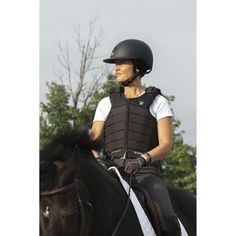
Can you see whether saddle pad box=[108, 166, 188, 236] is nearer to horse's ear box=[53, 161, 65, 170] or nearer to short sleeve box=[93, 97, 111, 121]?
short sleeve box=[93, 97, 111, 121]

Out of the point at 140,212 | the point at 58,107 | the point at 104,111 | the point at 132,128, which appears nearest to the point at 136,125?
the point at 132,128

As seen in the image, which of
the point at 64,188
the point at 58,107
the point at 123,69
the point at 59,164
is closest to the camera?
the point at 64,188

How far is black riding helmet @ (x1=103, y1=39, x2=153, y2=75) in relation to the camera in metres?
6.20

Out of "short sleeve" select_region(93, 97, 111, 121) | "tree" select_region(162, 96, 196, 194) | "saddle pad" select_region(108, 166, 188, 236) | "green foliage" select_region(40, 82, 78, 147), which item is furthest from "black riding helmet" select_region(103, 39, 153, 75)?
"tree" select_region(162, 96, 196, 194)

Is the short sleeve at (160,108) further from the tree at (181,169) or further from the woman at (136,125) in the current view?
the tree at (181,169)

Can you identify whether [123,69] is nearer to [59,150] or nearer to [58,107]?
[59,150]

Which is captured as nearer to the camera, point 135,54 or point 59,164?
point 59,164

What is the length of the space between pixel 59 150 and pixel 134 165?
81cm

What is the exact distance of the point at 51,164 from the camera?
5250 mm

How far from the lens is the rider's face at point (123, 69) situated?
6.24m

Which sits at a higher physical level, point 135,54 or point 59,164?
point 135,54

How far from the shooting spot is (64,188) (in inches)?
203

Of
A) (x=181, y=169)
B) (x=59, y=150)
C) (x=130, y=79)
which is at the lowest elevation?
(x=181, y=169)
